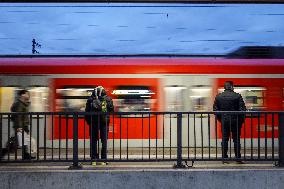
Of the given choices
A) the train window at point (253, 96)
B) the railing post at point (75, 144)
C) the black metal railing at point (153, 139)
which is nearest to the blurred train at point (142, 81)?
the train window at point (253, 96)

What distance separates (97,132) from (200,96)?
593 cm

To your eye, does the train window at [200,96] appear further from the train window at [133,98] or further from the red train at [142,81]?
the train window at [133,98]

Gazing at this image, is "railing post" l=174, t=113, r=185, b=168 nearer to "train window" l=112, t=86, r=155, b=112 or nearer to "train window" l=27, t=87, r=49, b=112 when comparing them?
"train window" l=112, t=86, r=155, b=112

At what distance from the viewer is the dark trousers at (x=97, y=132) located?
26.7ft

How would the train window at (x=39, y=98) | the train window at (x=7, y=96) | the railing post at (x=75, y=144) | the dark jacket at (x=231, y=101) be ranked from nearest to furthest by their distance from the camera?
the railing post at (x=75, y=144) → the dark jacket at (x=231, y=101) → the train window at (x=7, y=96) → the train window at (x=39, y=98)

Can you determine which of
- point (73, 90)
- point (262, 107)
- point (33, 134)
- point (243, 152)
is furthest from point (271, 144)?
point (73, 90)

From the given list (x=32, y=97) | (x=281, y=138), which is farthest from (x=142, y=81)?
(x=281, y=138)

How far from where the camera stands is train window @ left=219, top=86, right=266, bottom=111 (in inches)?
534

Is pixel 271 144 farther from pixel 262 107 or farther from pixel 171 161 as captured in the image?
pixel 262 107

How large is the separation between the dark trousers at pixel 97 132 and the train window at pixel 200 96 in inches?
218

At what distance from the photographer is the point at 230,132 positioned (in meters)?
8.32

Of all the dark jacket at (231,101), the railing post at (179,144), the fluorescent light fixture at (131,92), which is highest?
the fluorescent light fixture at (131,92)

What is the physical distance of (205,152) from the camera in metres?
8.06

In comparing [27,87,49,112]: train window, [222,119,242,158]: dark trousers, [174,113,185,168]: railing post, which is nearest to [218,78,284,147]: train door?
[27,87,49,112]: train window
